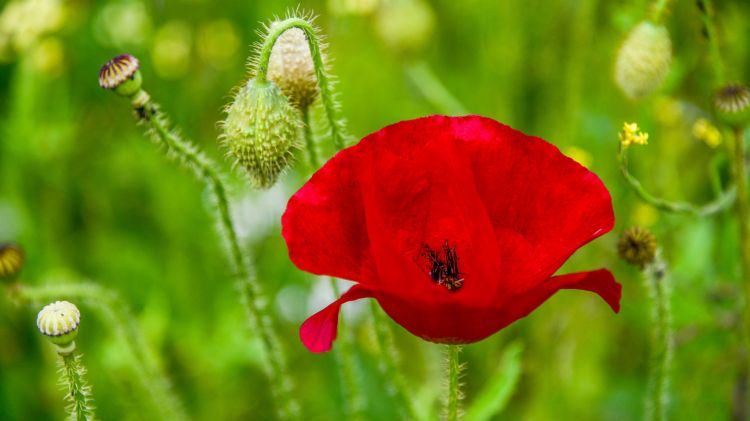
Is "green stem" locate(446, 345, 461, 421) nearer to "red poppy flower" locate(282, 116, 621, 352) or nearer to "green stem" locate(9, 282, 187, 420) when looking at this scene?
"red poppy flower" locate(282, 116, 621, 352)

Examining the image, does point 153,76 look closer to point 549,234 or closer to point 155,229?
point 155,229

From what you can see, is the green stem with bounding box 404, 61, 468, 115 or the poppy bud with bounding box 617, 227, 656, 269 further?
the green stem with bounding box 404, 61, 468, 115

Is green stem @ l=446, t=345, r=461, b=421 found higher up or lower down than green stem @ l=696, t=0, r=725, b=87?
lower down

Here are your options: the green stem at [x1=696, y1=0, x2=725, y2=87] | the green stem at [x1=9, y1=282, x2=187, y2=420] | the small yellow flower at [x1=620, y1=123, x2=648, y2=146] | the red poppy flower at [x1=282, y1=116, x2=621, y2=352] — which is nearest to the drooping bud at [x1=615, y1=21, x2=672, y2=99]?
the green stem at [x1=696, y1=0, x2=725, y2=87]

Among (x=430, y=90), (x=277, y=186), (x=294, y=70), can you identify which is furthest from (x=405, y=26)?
(x=294, y=70)

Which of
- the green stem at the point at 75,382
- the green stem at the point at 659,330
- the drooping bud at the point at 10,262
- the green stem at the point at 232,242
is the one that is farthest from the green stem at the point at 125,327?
the green stem at the point at 659,330

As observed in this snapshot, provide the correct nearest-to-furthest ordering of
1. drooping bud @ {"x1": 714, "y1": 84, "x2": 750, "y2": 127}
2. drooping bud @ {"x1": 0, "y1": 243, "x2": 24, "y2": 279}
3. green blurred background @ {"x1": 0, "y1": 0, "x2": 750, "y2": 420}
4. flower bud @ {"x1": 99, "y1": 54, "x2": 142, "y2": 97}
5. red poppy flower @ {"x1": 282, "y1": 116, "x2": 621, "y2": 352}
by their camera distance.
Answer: red poppy flower @ {"x1": 282, "y1": 116, "x2": 621, "y2": 352} → flower bud @ {"x1": 99, "y1": 54, "x2": 142, "y2": 97} → drooping bud @ {"x1": 714, "y1": 84, "x2": 750, "y2": 127} → drooping bud @ {"x1": 0, "y1": 243, "x2": 24, "y2": 279} → green blurred background @ {"x1": 0, "y1": 0, "x2": 750, "y2": 420}

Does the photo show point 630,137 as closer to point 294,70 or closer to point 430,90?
A: point 294,70

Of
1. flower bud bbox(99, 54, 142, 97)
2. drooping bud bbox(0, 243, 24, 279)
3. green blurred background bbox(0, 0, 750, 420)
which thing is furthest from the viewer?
green blurred background bbox(0, 0, 750, 420)
